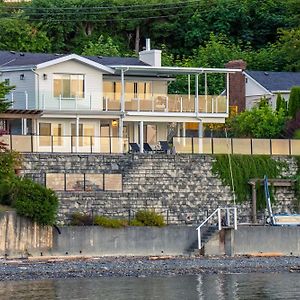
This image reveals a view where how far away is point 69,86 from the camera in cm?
8425

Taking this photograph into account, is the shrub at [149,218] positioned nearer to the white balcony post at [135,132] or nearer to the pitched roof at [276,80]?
the white balcony post at [135,132]

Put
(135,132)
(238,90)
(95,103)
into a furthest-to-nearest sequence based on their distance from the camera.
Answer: (238,90), (135,132), (95,103)

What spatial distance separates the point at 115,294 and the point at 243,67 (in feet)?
161

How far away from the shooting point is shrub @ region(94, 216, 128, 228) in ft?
241

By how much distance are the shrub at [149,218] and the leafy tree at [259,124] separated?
659 inches

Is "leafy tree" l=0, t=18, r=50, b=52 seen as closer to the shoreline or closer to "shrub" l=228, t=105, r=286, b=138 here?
"shrub" l=228, t=105, r=286, b=138

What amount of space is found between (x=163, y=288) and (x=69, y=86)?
2605cm

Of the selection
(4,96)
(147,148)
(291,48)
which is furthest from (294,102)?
(291,48)

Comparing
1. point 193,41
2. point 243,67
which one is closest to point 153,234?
point 243,67

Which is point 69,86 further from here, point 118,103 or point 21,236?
point 21,236

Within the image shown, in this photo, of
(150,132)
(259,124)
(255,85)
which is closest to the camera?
(150,132)

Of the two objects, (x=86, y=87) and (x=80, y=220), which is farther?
(x=86, y=87)

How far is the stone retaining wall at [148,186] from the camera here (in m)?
75.6

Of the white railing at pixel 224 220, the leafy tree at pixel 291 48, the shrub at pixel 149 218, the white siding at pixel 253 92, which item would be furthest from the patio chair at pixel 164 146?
the leafy tree at pixel 291 48
